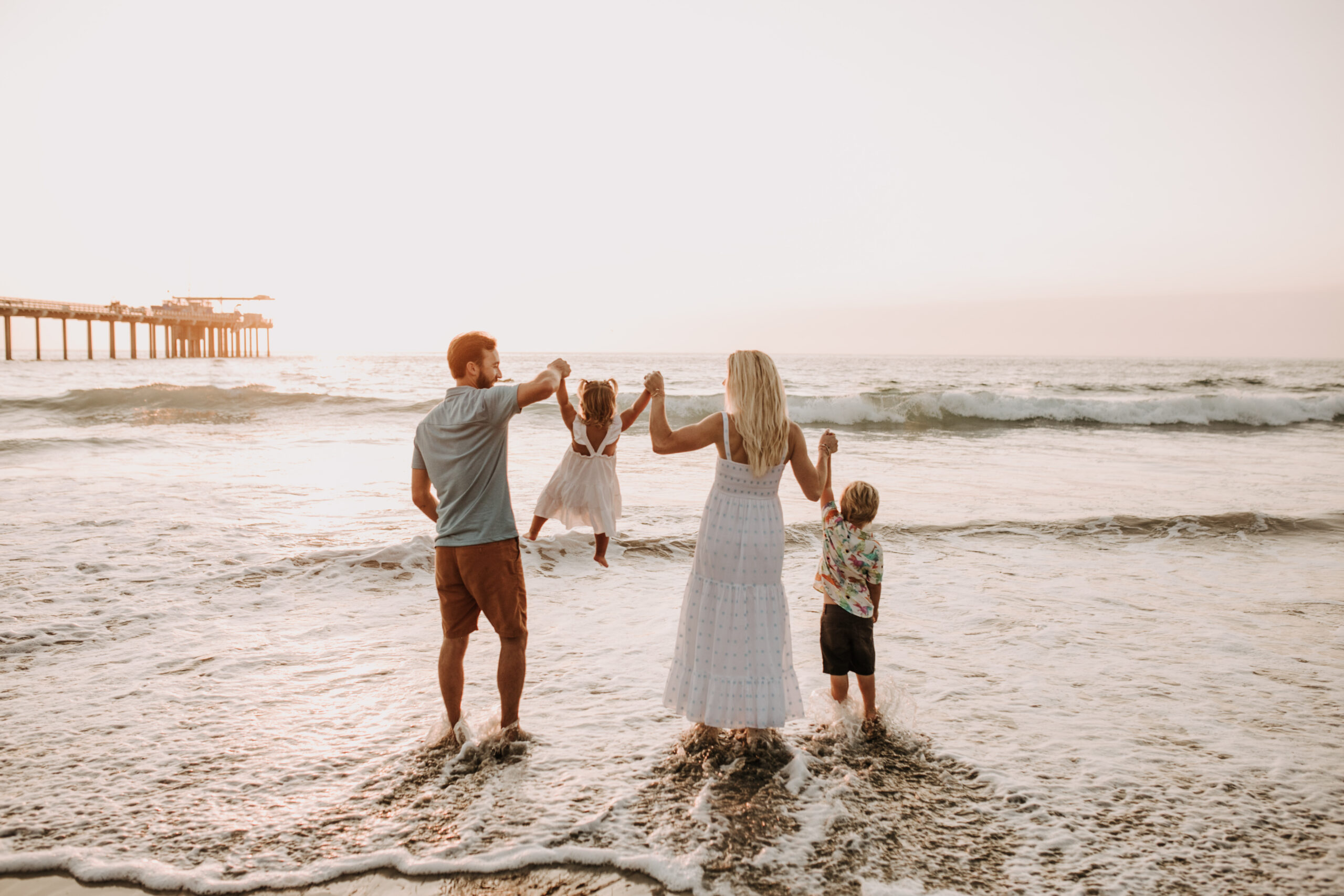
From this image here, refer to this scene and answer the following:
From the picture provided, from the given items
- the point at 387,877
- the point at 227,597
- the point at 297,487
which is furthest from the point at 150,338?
the point at 387,877

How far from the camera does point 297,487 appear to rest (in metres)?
11.0

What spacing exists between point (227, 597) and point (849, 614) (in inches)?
204

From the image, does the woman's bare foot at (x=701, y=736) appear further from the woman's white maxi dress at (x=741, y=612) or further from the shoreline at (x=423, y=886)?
the shoreline at (x=423, y=886)

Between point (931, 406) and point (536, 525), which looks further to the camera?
point (931, 406)

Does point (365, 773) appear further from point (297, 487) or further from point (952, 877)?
point (297, 487)

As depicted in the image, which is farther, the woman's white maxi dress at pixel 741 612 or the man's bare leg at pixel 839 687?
the man's bare leg at pixel 839 687

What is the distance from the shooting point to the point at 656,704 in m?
4.39

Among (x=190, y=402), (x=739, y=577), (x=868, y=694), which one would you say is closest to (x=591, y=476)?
(x=739, y=577)

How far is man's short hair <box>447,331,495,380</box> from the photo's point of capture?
11.9 ft

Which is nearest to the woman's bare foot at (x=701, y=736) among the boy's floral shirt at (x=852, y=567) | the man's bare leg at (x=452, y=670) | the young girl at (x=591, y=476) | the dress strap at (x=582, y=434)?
the boy's floral shirt at (x=852, y=567)

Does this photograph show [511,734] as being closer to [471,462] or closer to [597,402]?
[471,462]

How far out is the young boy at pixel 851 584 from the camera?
153 inches

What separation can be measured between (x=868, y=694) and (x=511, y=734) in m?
1.89

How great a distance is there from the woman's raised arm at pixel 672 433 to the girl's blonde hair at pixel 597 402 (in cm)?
230
